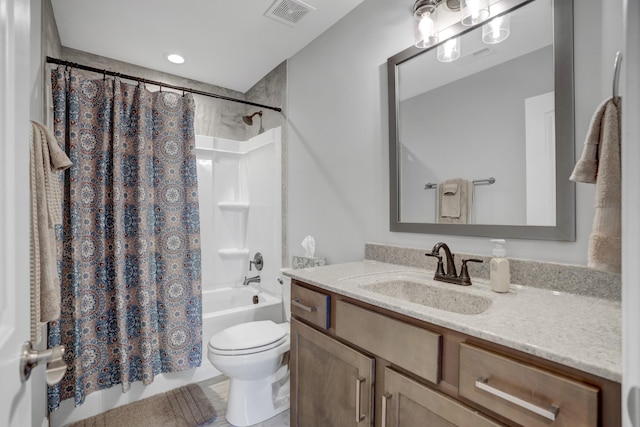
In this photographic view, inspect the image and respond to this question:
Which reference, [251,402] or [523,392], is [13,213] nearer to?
[523,392]

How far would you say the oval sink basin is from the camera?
3.67 feet

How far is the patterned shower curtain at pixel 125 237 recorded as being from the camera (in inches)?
71.8

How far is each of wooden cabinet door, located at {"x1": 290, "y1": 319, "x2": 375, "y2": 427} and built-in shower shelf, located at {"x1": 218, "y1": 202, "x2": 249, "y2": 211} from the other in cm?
184

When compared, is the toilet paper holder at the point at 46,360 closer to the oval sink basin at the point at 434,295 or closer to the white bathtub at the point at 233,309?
the oval sink basin at the point at 434,295

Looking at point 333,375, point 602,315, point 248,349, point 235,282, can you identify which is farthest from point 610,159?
point 235,282

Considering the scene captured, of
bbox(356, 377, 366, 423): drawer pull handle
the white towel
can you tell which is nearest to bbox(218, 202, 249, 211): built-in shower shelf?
the white towel

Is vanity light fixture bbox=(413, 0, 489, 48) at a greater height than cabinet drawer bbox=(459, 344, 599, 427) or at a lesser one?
greater

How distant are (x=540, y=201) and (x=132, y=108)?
7.66 ft

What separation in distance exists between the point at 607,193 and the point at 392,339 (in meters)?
0.68

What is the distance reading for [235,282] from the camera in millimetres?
3094

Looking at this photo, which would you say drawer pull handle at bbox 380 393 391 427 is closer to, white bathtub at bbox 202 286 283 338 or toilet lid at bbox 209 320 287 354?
toilet lid at bbox 209 320 287 354

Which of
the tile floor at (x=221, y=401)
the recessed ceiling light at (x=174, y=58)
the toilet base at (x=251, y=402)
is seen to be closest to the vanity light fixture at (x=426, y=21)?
the recessed ceiling light at (x=174, y=58)

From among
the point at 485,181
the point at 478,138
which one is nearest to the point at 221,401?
the point at 485,181

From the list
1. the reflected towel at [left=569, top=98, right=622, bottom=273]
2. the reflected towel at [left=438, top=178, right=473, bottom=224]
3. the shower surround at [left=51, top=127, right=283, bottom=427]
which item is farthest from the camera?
the shower surround at [left=51, top=127, right=283, bottom=427]
